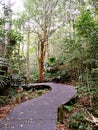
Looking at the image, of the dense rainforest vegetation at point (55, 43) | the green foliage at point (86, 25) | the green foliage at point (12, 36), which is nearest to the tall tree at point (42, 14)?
the dense rainforest vegetation at point (55, 43)

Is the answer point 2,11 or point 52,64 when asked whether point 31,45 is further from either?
point 2,11

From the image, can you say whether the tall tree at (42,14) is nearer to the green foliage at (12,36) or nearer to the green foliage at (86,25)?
the green foliage at (12,36)

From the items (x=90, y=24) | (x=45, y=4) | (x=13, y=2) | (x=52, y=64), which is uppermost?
(x=13, y=2)

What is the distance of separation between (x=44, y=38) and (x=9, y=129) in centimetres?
1102

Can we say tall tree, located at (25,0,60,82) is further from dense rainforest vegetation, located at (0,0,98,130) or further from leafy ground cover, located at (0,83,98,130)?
leafy ground cover, located at (0,83,98,130)

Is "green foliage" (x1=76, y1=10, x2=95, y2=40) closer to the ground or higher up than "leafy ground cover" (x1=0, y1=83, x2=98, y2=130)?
higher up

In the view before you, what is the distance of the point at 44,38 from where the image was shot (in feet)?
49.6

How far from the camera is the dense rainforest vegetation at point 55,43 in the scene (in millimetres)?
8258

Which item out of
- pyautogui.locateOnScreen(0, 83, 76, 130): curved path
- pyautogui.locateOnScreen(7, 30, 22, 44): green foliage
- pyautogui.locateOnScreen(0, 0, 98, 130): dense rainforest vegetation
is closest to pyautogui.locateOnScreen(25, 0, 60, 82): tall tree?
pyautogui.locateOnScreen(0, 0, 98, 130): dense rainforest vegetation

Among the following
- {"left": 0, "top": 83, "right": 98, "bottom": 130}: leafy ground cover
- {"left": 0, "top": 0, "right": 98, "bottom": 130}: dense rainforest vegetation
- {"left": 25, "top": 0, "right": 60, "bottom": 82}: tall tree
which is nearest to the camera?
{"left": 0, "top": 83, "right": 98, "bottom": 130}: leafy ground cover

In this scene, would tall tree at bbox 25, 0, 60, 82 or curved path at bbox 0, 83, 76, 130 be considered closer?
curved path at bbox 0, 83, 76, 130

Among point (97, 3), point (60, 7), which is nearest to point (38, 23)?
point (60, 7)

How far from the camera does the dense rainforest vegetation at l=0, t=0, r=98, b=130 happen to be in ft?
27.1

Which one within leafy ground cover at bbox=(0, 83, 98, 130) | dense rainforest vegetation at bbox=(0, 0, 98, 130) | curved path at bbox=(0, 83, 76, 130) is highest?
dense rainforest vegetation at bbox=(0, 0, 98, 130)
